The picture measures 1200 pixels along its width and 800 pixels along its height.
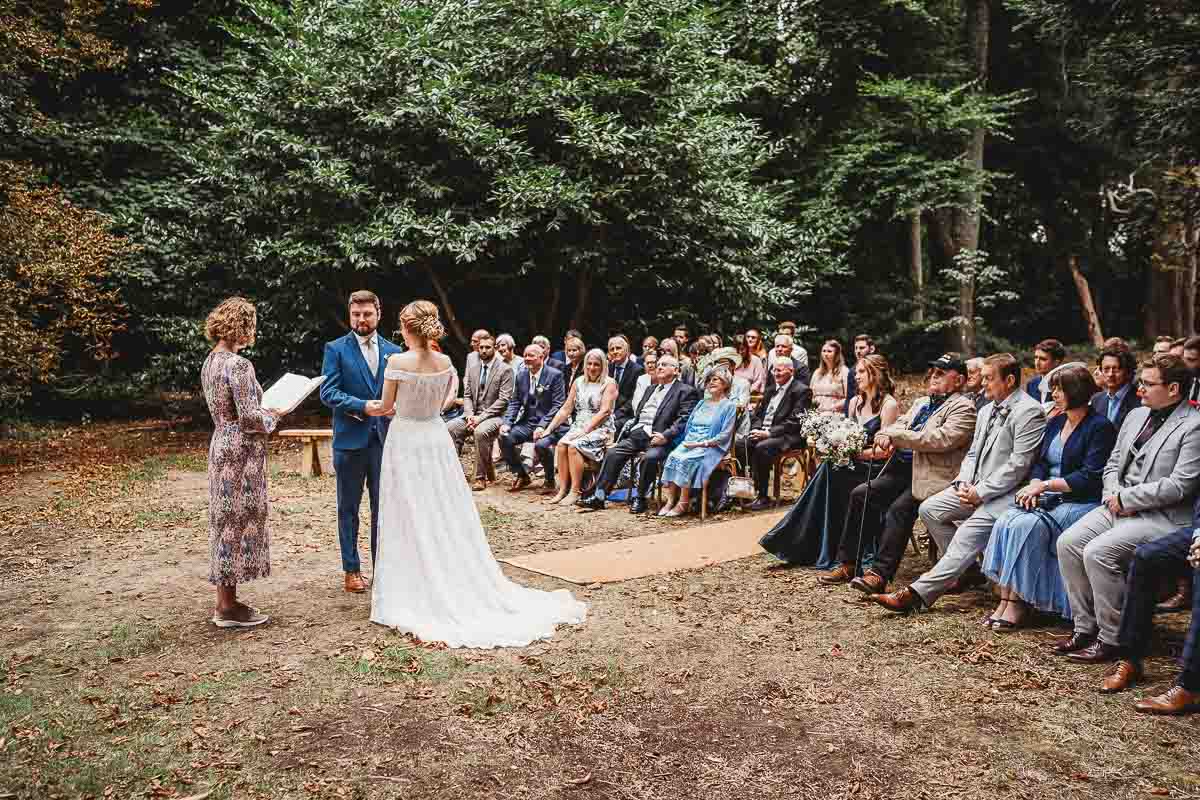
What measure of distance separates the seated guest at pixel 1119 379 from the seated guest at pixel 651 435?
4.01m

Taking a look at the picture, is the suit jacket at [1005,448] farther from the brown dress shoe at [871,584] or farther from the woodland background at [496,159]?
the woodland background at [496,159]

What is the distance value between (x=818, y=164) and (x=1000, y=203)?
7358 millimetres

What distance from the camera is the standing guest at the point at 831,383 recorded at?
30.0 ft

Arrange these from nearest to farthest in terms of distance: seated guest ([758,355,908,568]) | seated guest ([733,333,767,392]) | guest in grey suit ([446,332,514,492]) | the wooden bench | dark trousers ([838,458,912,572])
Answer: dark trousers ([838,458,912,572]) → seated guest ([758,355,908,568]) → seated guest ([733,333,767,392]) → guest in grey suit ([446,332,514,492]) → the wooden bench

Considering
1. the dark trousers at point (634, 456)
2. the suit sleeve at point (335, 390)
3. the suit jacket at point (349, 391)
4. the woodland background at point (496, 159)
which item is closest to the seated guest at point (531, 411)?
the dark trousers at point (634, 456)

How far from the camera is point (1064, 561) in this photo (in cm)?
520

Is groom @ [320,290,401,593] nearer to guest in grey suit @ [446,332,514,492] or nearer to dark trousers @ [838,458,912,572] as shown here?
dark trousers @ [838,458,912,572]

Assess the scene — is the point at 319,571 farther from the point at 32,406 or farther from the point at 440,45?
the point at 32,406

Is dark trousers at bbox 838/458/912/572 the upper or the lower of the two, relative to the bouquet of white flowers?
lower

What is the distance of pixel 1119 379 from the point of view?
5820 millimetres

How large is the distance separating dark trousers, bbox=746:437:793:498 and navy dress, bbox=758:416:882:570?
1921 millimetres

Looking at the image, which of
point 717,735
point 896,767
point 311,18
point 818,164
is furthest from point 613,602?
point 818,164

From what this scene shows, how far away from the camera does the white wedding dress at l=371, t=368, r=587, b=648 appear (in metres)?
5.75

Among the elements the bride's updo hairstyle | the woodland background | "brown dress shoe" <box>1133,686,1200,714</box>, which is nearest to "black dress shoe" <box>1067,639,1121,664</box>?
"brown dress shoe" <box>1133,686,1200,714</box>
